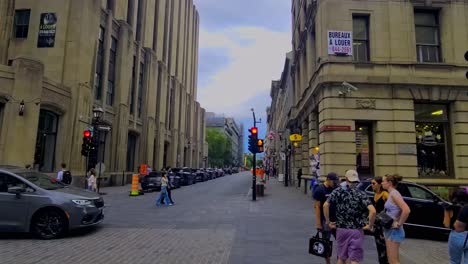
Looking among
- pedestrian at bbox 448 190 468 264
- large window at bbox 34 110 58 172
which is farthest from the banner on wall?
pedestrian at bbox 448 190 468 264

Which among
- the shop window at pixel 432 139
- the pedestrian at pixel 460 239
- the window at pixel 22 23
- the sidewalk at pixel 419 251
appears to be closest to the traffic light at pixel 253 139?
the shop window at pixel 432 139

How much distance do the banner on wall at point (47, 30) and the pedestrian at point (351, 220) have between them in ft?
92.1

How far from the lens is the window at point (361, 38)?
18859 mm

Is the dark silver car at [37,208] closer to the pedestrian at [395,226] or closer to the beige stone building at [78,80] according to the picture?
the pedestrian at [395,226]

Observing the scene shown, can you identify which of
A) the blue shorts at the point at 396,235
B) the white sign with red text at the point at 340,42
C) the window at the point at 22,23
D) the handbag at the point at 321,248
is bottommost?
the handbag at the point at 321,248

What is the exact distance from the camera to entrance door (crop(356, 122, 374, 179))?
59.6ft

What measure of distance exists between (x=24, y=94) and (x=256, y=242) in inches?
756

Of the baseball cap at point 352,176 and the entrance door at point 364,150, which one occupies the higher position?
the entrance door at point 364,150

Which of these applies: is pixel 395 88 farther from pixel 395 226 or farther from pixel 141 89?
pixel 141 89

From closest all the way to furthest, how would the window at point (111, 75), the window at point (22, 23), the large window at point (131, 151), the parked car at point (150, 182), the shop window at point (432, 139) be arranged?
the shop window at point (432, 139) → the parked car at point (150, 182) → the window at point (22, 23) → the window at point (111, 75) → the large window at point (131, 151)

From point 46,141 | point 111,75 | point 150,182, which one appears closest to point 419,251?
point 150,182

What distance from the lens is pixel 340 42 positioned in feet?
60.2

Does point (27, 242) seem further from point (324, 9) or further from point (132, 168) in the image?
point (132, 168)

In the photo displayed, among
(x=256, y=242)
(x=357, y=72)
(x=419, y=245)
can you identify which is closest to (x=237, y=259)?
(x=256, y=242)
